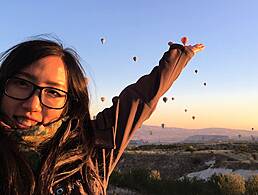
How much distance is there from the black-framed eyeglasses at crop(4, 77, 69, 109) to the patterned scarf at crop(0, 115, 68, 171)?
12 cm

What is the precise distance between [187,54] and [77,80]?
0.84m

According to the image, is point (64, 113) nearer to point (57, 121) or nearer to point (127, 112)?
point (57, 121)

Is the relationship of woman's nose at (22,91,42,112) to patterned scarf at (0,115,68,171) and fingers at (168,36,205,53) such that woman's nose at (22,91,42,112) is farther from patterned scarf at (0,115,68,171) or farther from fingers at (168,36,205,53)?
fingers at (168,36,205,53)

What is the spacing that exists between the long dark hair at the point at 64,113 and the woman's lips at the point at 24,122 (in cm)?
11

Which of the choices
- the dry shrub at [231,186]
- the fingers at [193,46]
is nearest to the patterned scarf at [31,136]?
the fingers at [193,46]

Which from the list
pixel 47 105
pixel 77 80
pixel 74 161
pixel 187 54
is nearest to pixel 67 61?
pixel 77 80

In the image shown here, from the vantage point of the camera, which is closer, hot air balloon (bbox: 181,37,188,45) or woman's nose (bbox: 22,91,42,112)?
woman's nose (bbox: 22,91,42,112)

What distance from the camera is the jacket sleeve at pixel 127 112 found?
268 centimetres

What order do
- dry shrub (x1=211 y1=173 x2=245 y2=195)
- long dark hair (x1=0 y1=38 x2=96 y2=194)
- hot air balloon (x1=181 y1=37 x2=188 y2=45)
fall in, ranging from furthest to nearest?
dry shrub (x1=211 y1=173 x2=245 y2=195)
hot air balloon (x1=181 y1=37 x2=188 y2=45)
long dark hair (x1=0 y1=38 x2=96 y2=194)

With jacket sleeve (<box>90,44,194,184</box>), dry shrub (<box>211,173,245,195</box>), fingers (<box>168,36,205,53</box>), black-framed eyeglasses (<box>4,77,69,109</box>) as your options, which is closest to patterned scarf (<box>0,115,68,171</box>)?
black-framed eyeglasses (<box>4,77,69,109</box>)

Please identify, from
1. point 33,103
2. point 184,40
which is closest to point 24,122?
point 33,103

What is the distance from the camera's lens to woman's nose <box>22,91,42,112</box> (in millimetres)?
2320

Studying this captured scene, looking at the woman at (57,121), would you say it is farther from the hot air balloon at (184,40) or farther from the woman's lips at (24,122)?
the hot air balloon at (184,40)

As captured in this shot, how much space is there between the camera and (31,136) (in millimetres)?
2236
